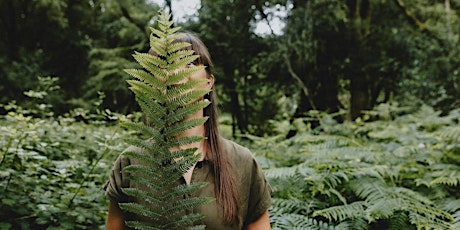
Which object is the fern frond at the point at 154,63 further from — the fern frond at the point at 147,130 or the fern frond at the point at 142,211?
the fern frond at the point at 142,211

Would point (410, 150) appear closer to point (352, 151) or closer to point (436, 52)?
point (352, 151)

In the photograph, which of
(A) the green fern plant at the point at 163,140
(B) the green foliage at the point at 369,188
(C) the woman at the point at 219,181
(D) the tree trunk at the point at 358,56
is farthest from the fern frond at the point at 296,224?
(D) the tree trunk at the point at 358,56

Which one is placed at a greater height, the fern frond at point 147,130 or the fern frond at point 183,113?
the fern frond at point 183,113


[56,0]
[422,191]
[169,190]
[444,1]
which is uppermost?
[56,0]

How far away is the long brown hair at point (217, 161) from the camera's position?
1.39 meters

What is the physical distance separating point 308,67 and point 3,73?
1137cm

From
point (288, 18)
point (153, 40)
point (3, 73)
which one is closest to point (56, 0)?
point (3, 73)

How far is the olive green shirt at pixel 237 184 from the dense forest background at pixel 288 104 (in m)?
0.60

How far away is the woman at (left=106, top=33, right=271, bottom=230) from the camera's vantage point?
1.39 meters

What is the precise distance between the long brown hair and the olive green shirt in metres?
0.02

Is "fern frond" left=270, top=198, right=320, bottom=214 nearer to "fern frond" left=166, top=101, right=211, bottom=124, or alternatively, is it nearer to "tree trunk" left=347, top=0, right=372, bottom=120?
"fern frond" left=166, top=101, right=211, bottom=124

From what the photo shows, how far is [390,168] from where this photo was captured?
3.69 meters

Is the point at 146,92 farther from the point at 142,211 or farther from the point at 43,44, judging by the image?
the point at 43,44

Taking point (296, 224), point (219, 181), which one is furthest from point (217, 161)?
point (296, 224)
